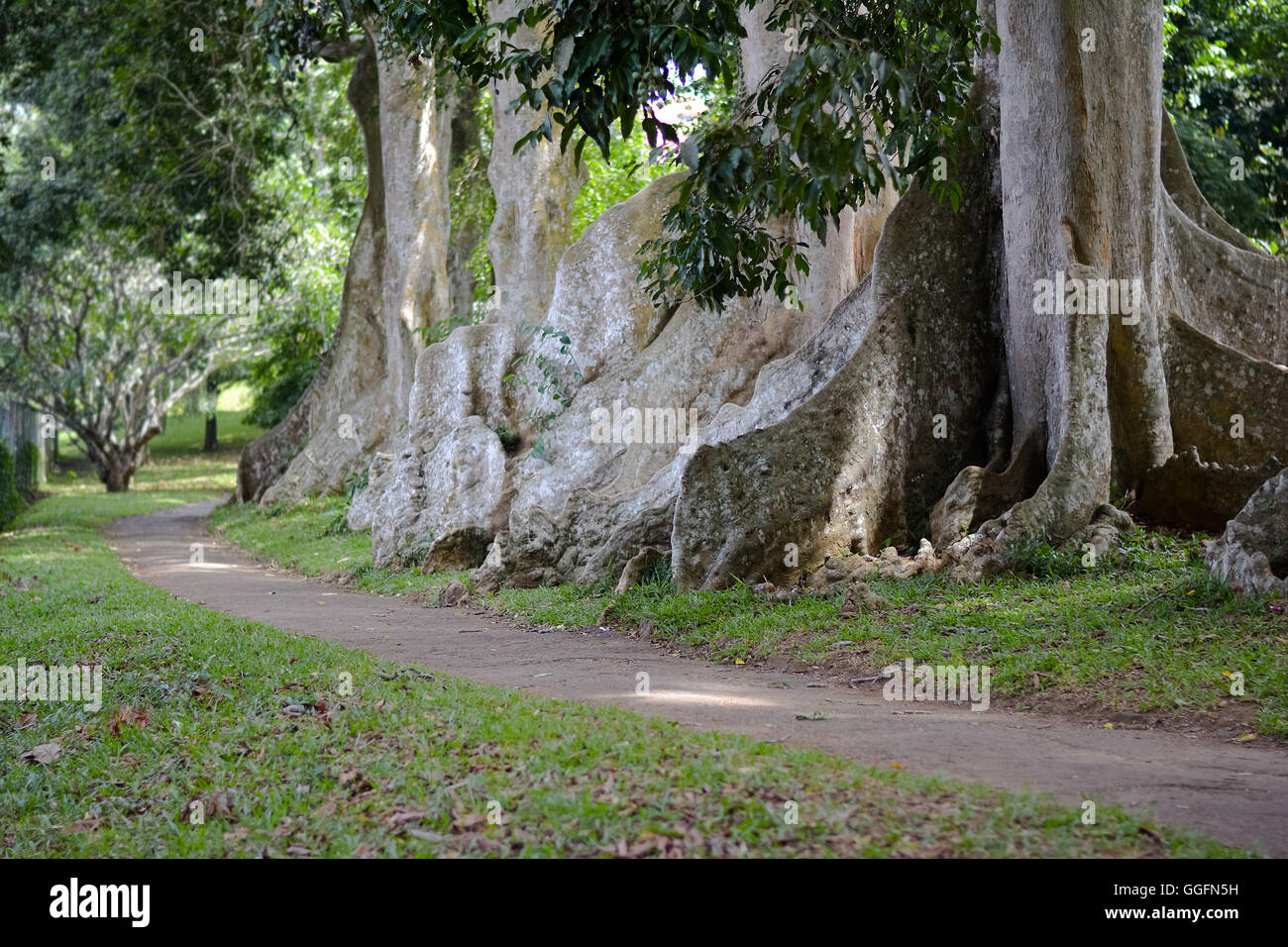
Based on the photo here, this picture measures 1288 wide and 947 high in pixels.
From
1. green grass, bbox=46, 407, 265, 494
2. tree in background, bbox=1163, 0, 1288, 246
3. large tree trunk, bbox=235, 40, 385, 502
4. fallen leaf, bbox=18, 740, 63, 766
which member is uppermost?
tree in background, bbox=1163, 0, 1288, 246

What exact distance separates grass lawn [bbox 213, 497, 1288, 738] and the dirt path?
0.37 meters

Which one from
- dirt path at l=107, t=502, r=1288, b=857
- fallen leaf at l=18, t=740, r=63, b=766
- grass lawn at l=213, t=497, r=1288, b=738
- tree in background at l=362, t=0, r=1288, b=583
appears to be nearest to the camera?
dirt path at l=107, t=502, r=1288, b=857

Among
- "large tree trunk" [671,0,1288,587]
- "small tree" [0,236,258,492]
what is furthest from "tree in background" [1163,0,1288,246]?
"small tree" [0,236,258,492]

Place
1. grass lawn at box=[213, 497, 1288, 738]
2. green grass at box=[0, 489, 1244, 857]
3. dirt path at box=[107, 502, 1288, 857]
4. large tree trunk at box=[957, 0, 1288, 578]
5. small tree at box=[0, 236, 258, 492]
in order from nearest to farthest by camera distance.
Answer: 1. green grass at box=[0, 489, 1244, 857]
2. dirt path at box=[107, 502, 1288, 857]
3. grass lawn at box=[213, 497, 1288, 738]
4. large tree trunk at box=[957, 0, 1288, 578]
5. small tree at box=[0, 236, 258, 492]

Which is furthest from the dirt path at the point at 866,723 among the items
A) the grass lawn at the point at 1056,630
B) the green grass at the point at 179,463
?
the green grass at the point at 179,463

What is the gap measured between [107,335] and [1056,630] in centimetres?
3011

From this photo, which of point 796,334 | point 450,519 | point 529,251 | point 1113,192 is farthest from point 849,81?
point 529,251

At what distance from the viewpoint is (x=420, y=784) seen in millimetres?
5004

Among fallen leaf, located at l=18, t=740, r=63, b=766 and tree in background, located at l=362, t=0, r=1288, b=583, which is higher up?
tree in background, located at l=362, t=0, r=1288, b=583

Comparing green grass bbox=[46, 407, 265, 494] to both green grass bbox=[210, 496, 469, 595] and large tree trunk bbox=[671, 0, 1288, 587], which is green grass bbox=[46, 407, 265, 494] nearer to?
green grass bbox=[210, 496, 469, 595]

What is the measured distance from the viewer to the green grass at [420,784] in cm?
419

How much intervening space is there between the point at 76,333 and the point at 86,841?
29676 millimetres

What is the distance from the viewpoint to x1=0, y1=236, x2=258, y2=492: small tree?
30.1 metres

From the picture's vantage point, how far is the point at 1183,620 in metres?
7.57
